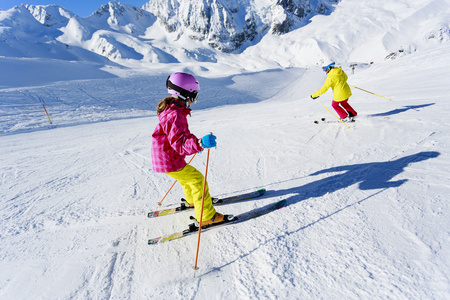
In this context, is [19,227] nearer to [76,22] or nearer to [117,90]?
[117,90]

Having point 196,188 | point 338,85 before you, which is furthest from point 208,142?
point 338,85

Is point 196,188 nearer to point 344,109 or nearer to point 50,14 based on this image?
point 344,109

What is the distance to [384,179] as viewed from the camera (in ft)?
10.6

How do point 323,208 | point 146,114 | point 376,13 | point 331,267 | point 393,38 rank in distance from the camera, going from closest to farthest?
point 331,267 < point 323,208 < point 146,114 < point 393,38 < point 376,13

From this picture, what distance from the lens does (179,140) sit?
238 cm

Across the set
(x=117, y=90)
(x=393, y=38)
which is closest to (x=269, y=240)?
(x=117, y=90)

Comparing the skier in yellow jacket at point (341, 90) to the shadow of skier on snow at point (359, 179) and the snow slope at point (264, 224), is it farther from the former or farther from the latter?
the shadow of skier on snow at point (359, 179)

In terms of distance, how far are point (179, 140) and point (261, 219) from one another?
148cm

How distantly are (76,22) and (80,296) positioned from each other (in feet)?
373

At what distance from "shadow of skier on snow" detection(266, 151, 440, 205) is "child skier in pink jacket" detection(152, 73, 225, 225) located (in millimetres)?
1236

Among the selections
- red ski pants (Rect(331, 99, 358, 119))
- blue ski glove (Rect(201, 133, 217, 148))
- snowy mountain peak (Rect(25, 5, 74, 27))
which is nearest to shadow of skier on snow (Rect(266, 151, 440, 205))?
blue ski glove (Rect(201, 133, 217, 148))

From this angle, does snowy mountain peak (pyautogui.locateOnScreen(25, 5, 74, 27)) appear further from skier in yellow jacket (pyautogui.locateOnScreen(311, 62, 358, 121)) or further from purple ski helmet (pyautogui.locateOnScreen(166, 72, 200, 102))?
purple ski helmet (pyautogui.locateOnScreen(166, 72, 200, 102))

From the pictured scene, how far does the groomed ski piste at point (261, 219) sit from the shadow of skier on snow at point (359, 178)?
23mm

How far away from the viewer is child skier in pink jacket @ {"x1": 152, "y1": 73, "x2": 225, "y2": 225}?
→ 2.38 metres
